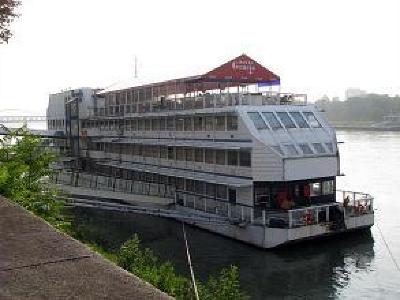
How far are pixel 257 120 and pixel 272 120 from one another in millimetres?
891

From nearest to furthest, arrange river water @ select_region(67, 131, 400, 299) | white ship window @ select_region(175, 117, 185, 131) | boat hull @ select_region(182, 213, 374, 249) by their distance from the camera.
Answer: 1. river water @ select_region(67, 131, 400, 299)
2. boat hull @ select_region(182, 213, 374, 249)
3. white ship window @ select_region(175, 117, 185, 131)

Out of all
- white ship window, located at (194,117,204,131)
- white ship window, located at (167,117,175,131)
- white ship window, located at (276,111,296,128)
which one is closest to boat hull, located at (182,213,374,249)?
white ship window, located at (276,111,296,128)

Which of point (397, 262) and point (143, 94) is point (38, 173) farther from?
point (143, 94)

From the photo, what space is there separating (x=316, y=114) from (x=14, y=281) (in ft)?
91.9

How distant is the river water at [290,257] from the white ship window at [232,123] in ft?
20.0

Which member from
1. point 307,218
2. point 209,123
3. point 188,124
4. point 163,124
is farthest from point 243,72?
point 307,218

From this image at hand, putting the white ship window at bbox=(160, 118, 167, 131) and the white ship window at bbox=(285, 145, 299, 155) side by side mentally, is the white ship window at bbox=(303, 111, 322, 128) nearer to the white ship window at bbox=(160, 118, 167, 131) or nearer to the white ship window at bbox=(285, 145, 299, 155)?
the white ship window at bbox=(285, 145, 299, 155)

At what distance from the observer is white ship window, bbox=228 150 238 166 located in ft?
94.6

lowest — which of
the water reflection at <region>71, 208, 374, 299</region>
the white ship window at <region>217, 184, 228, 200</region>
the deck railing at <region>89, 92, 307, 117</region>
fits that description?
the water reflection at <region>71, 208, 374, 299</region>

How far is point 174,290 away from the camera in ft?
38.2

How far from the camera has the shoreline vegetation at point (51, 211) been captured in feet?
37.4

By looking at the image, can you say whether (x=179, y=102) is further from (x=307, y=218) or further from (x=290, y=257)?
(x=290, y=257)

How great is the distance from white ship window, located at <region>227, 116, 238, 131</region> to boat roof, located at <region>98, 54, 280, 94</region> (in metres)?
3.65

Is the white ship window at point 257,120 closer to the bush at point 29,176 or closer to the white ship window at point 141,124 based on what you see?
the bush at point 29,176
